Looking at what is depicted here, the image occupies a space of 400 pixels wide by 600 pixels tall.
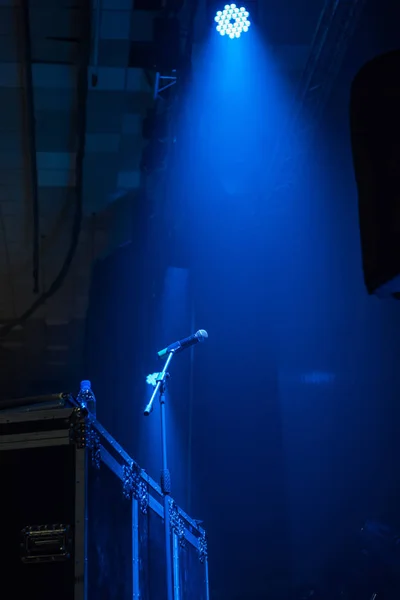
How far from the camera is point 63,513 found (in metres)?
1.84

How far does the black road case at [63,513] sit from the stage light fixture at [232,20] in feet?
10.6

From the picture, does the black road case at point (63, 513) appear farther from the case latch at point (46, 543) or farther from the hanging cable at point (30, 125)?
the hanging cable at point (30, 125)

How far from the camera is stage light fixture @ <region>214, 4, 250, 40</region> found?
3.92 metres

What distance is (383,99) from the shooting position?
1.15 m

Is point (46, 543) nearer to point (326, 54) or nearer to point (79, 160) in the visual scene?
point (79, 160)

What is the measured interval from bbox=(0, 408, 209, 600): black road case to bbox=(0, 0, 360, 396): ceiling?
2.65m

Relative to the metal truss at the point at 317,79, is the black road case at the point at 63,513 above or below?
below

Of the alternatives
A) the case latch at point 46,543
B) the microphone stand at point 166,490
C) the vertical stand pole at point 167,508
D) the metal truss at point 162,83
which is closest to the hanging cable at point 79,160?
the metal truss at point 162,83

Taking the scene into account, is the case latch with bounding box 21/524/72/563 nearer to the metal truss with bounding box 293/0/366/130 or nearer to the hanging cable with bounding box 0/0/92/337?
the hanging cable with bounding box 0/0/92/337

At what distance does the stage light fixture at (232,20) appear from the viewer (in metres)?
3.92

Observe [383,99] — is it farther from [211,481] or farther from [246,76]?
[211,481]

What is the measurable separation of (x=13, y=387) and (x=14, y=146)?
3512 millimetres

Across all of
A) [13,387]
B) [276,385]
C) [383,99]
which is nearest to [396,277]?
Result: [383,99]

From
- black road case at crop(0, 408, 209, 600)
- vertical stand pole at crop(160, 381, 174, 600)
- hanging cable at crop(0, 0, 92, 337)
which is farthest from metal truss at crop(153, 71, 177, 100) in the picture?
black road case at crop(0, 408, 209, 600)
